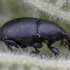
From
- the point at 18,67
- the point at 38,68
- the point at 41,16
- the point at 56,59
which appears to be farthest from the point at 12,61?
the point at 41,16

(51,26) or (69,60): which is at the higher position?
(51,26)

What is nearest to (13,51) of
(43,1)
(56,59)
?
(56,59)

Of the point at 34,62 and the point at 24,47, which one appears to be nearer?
the point at 34,62

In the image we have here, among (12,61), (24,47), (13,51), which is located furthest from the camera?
(24,47)

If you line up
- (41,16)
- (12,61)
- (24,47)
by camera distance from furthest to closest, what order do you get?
1. (41,16)
2. (24,47)
3. (12,61)

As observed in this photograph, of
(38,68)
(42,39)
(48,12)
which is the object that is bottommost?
(38,68)

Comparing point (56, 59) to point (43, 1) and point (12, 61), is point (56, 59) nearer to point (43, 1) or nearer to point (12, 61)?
point (12, 61)

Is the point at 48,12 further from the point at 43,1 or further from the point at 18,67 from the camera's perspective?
the point at 18,67
